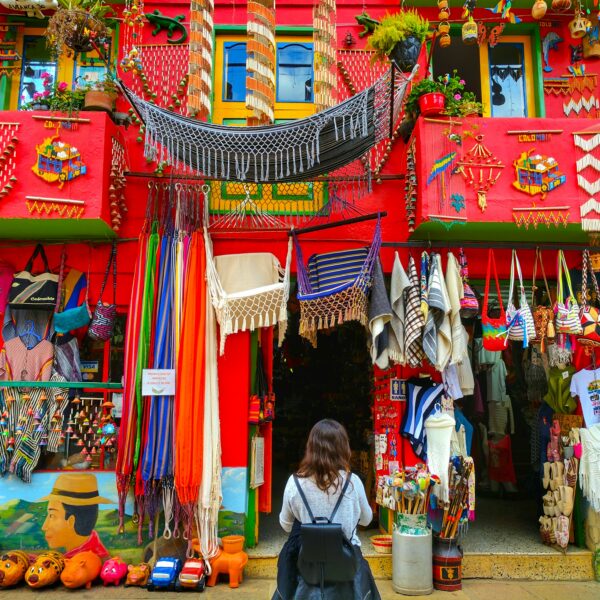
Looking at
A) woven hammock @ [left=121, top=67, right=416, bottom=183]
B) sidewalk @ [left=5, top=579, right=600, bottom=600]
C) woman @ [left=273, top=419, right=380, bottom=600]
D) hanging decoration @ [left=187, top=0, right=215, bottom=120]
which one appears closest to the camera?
woman @ [left=273, top=419, right=380, bottom=600]

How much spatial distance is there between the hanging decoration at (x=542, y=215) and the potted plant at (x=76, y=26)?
15.2 ft

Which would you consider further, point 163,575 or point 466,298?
point 466,298

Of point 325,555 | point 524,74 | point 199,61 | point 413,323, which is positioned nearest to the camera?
point 325,555

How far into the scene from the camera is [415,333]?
555 cm

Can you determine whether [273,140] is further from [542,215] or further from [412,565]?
[412,565]

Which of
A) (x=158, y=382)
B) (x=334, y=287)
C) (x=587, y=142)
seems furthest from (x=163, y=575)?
(x=587, y=142)

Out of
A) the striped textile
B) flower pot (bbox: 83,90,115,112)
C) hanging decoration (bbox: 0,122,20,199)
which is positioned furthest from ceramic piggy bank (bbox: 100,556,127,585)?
flower pot (bbox: 83,90,115,112)

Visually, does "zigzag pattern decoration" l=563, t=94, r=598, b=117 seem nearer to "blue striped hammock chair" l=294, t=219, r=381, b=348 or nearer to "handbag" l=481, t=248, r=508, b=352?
"handbag" l=481, t=248, r=508, b=352

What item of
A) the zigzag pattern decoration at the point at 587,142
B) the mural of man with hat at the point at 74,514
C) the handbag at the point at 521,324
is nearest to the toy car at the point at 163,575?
the mural of man with hat at the point at 74,514

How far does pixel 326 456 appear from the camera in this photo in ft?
10.5

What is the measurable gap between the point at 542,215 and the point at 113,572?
5.33m

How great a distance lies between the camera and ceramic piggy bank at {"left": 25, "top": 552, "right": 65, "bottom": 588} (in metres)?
5.19

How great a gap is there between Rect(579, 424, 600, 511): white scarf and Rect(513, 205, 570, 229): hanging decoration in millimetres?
2137

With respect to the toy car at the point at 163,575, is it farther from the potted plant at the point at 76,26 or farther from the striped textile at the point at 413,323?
the potted plant at the point at 76,26
